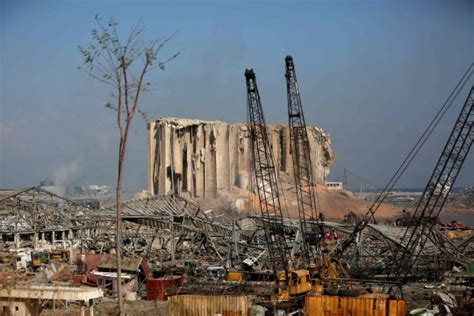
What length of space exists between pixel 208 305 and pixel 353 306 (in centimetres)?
405

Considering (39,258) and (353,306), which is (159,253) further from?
(353,306)

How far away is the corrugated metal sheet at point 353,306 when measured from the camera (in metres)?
18.0

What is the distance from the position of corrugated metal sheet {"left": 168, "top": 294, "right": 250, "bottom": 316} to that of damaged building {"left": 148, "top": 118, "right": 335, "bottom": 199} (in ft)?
222

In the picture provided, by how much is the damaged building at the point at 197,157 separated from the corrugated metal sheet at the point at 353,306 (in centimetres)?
6837

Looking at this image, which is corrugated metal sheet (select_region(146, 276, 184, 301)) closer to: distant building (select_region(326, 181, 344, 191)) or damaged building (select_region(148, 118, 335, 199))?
damaged building (select_region(148, 118, 335, 199))

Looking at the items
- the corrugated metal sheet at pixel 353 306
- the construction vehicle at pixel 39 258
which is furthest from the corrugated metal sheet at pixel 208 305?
the construction vehicle at pixel 39 258

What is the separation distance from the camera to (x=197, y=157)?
9456 cm

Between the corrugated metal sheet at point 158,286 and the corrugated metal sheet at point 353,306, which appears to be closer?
the corrugated metal sheet at point 353,306

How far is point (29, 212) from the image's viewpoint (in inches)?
1548

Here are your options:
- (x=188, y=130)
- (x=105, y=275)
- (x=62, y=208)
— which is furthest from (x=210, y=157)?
(x=105, y=275)

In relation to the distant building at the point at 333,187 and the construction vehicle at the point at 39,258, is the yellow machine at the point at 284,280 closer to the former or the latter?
the construction vehicle at the point at 39,258

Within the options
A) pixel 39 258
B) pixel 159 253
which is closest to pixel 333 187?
pixel 159 253

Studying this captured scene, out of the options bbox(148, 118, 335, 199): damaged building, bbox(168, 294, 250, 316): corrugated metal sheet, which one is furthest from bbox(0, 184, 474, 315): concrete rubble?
bbox(148, 118, 335, 199): damaged building

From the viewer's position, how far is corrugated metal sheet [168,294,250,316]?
18.7 meters
